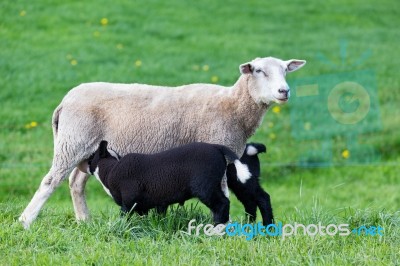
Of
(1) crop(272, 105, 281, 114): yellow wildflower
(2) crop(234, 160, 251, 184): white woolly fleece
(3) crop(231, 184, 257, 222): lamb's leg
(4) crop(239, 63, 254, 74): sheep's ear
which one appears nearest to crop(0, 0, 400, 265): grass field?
(1) crop(272, 105, 281, 114): yellow wildflower

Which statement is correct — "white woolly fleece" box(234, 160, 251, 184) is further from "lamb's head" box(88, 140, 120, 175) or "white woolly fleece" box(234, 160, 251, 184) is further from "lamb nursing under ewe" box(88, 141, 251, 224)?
"lamb's head" box(88, 140, 120, 175)

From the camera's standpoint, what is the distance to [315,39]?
575 inches

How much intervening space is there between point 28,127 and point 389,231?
6.68m

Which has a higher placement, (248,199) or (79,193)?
(248,199)

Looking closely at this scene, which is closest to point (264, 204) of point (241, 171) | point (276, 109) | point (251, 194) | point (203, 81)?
point (251, 194)

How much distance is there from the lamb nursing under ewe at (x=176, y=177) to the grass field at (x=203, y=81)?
25 cm

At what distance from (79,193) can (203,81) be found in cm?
612

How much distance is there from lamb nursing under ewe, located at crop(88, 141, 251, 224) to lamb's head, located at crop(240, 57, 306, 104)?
0.54 metres

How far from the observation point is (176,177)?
5.93m

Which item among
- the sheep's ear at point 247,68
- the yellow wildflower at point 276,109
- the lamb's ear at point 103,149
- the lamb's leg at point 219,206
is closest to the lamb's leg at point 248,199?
the lamb's leg at point 219,206

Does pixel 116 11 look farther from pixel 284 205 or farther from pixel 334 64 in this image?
pixel 284 205

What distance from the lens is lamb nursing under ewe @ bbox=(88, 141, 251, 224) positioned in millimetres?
5895

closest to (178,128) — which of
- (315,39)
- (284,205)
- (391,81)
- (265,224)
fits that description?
(265,224)

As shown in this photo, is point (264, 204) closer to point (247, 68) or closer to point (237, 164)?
point (237, 164)
